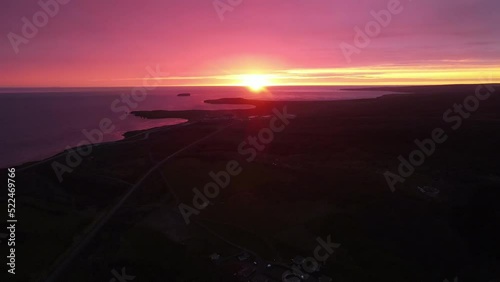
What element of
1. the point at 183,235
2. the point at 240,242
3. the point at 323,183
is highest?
the point at 323,183

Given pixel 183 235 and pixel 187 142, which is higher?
pixel 187 142

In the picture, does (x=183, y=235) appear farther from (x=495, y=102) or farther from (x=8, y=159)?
(x=495, y=102)

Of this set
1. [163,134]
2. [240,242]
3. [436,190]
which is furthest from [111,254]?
[163,134]

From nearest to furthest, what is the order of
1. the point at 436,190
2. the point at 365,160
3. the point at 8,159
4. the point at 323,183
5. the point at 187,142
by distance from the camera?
the point at 436,190 < the point at 323,183 < the point at 365,160 < the point at 8,159 < the point at 187,142

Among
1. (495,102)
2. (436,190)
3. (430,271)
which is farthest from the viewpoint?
(495,102)

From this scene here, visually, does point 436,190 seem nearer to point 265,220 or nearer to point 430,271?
point 430,271

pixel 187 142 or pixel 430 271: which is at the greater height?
pixel 187 142

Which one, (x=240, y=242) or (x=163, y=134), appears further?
(x=163, y=134)

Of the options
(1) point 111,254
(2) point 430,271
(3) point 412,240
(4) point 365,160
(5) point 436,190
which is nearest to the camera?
(2) point 430,271

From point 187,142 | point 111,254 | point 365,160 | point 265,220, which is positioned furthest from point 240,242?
point 187,142
